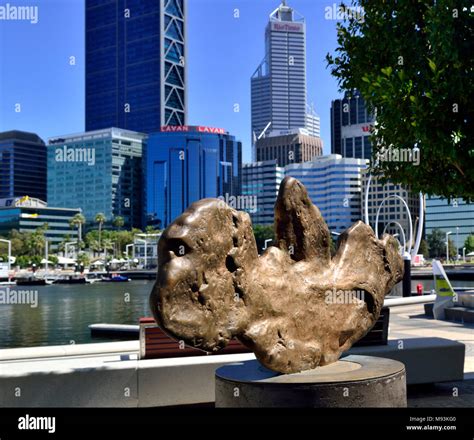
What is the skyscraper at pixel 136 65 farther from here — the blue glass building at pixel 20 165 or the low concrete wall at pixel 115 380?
the low concrete wall at pixel 115 380

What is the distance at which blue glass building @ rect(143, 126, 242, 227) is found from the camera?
143 metres

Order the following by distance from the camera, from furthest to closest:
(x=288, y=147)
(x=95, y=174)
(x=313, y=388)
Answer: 1. (x=288, y=147)
2. (x=95, y=174)
3. (x=313, y=388)

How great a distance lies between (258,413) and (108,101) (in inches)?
7283

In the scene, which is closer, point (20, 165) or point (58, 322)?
point (58, 322)

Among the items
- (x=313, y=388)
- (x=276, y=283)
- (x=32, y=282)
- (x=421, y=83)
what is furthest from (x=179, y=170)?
(x=313, y=388)

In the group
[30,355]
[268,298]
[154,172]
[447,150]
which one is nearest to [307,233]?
[268,298]

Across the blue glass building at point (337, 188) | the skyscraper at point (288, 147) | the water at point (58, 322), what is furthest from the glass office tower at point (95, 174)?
the water at point (58, 322)

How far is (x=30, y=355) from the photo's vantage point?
849 cm

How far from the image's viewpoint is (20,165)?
524ft

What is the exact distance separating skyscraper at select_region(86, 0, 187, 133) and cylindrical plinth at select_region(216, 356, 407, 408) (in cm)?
17063

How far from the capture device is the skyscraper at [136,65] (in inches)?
6924

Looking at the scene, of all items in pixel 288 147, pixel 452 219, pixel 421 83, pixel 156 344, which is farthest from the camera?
pixel 288 147

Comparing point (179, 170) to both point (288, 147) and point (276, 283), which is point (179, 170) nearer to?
point (288, 147)

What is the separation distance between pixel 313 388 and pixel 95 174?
146m
